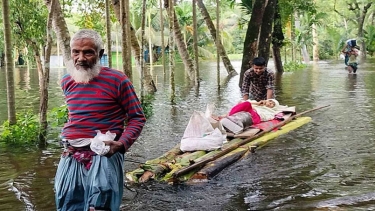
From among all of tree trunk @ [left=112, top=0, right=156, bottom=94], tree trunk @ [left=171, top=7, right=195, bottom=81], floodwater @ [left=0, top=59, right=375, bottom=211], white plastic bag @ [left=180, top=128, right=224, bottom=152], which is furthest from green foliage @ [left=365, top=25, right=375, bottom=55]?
white plastic bag @ [left=180, top=128, right=224, bottom=152]

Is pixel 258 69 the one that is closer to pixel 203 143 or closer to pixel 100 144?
pixel 203 143

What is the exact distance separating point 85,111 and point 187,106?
10949 mm

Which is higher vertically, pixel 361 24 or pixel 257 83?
pixel 361 24

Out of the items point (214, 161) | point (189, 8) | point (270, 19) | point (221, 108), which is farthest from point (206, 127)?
point (189, 8)

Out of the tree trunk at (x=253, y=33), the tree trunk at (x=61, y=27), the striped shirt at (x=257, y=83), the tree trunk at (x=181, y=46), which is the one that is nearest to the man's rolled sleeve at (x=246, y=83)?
the striped shirt at (x=257, y=83)

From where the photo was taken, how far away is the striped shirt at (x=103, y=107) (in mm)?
3160

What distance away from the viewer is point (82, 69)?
124 inches

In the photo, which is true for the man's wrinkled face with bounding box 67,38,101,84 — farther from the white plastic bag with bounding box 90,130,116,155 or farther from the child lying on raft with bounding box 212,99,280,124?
the child lying on raft with bounding box 212,99,280,124

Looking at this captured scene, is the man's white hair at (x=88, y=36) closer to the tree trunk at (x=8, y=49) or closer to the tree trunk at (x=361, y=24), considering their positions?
the tree trunk at (x=8, y=49)

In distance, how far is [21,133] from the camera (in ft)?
28.7

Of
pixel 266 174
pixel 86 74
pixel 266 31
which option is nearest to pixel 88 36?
pixel 86 74

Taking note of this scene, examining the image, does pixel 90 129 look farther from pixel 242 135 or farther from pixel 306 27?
pixel 306 27

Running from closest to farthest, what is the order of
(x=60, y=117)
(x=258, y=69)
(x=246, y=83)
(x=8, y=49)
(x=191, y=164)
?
(x=191, y=164), (x=8, y=49), (x=258, y=69), (x=246, y=83), (x=60, y=117)

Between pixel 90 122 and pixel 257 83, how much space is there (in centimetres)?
708
